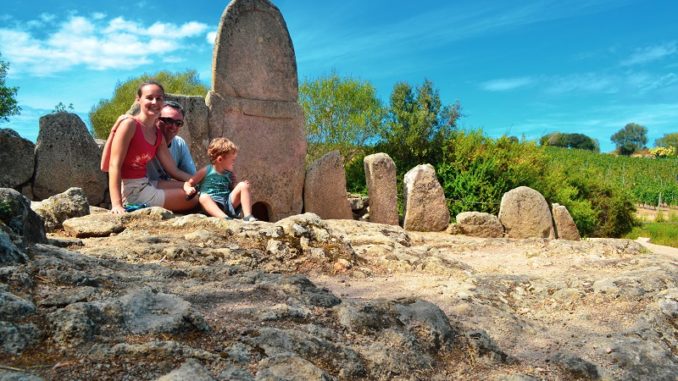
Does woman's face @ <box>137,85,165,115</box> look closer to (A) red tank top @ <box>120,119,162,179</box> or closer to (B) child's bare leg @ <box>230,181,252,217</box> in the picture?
(A) red tank top @ <box>120,119,162,179</box>

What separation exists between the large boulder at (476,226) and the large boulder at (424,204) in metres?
0.41

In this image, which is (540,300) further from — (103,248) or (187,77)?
(187,77)

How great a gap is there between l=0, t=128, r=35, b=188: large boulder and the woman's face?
3.92 metres

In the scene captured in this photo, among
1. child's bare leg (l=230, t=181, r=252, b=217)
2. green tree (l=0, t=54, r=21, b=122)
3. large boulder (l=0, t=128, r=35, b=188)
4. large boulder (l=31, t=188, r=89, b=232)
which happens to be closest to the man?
child's bare leg (l=230, t=181, r=252, b=217)

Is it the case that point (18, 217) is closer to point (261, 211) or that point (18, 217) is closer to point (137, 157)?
point (137, 157)

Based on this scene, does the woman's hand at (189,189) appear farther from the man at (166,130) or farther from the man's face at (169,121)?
the man's face at (169,121)

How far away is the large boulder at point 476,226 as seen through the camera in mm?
10064

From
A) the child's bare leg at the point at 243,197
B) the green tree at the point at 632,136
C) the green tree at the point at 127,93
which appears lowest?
the child's bare leg at the point at 243,197

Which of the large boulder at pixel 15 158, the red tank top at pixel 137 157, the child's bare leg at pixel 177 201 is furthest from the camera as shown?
the large boulder at pixel 15 158

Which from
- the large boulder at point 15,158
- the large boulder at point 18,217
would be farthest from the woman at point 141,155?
the large boulder at point 15,158

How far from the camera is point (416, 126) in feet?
43.9

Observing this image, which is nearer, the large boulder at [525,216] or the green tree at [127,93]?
the large boulder at [525,216]

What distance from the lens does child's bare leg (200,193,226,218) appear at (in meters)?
5.07

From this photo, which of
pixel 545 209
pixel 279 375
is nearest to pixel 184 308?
pixel 279 375
